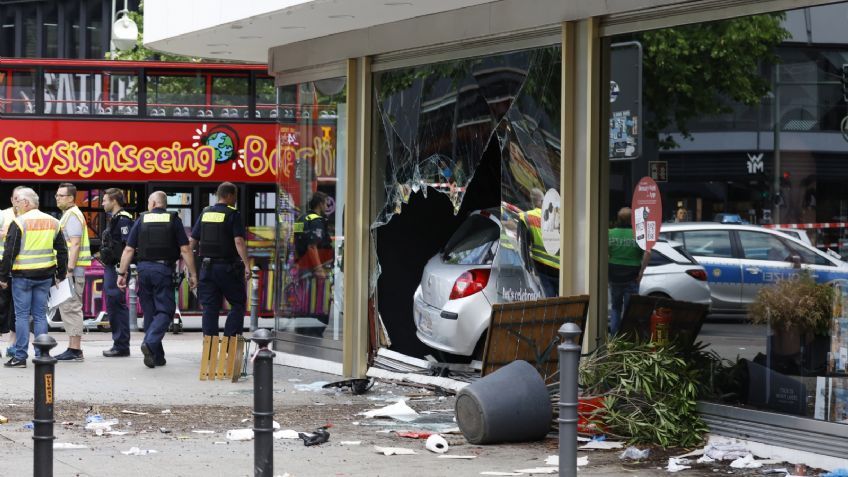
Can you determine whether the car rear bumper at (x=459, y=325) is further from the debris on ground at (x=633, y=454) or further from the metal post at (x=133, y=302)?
the metal post at (x=133, y=302)

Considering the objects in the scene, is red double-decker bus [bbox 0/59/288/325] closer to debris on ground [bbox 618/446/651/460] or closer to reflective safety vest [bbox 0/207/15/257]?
reflective safety vest [bbox 0/207/15/257]

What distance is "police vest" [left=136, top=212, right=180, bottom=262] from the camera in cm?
1444

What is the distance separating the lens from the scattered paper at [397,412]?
34.7ft

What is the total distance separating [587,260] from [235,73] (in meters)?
12.4

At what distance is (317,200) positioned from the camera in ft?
48.4

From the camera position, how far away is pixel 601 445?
893 cm

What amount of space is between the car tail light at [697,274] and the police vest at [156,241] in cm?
682

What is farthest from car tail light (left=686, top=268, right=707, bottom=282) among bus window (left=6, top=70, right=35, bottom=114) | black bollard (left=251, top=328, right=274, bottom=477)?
bus window (left=6, top=70, right=35, bottom=114)

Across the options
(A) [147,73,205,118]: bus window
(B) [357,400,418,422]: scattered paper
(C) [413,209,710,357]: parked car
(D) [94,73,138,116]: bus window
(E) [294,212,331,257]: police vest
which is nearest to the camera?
(B) [357,400,418,422]: scattered paper

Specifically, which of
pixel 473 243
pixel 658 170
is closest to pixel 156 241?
pixel 473 243

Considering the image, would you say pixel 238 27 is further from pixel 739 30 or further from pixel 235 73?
pixel 235 73

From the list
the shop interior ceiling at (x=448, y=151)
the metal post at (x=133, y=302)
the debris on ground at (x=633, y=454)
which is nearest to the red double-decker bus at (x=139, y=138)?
the metal post at (x=133, y=302)

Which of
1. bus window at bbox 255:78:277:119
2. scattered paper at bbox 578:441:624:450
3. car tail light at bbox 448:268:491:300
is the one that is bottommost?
scattered paper at bbox 578:441:624:450

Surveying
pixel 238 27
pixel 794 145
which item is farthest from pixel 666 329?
pixel 238 27
